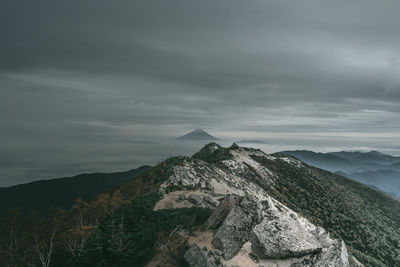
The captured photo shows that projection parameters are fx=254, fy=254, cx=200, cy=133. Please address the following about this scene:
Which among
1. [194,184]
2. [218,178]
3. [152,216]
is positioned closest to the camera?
[152,216]

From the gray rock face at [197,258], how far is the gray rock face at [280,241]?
5.09 m

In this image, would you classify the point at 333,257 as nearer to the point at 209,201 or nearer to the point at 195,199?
the point at 195,199

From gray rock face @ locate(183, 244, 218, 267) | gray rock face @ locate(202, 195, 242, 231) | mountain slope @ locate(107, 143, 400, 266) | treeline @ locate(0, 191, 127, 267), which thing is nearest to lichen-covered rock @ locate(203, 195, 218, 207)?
mountain slope @ locate(107, 143, 400, 266)

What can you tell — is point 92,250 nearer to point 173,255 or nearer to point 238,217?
point 173,255

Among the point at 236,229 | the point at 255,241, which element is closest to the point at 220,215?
the point at 236,229

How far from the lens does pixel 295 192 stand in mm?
110375

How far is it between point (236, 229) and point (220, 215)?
3.26 meters

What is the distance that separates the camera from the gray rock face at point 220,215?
30281mm

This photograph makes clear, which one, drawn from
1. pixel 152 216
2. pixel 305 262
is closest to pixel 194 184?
pixel 152 216

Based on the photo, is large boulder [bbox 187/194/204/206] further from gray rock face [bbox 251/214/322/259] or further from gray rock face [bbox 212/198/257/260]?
gray rock face [bbox 251/214/322/259]

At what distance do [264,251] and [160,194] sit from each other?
91.3 feet

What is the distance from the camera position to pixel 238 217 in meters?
28.8

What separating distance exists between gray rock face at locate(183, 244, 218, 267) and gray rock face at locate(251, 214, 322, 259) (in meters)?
5.09

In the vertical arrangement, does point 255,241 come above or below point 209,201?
above
